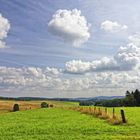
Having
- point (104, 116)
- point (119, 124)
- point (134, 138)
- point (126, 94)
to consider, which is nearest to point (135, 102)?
→ point (126, 94)

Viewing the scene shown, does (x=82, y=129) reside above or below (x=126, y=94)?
below

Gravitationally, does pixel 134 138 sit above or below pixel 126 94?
below

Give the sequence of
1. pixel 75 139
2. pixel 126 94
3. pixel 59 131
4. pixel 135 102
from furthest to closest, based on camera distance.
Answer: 1. pixel 126 94
2. pixel 135 102
3. pixel 59 131
4. pixel 75 139

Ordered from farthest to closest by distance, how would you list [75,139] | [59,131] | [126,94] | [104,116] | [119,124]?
[126,94]
[104,116]
[119,124]
[59,131]
[75,139]

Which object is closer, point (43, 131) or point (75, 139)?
point (75, 139)

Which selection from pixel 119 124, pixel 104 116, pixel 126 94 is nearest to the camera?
pixel 119 124

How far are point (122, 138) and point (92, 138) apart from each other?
81.1 inches

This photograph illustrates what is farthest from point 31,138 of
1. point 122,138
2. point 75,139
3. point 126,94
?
point 126,94

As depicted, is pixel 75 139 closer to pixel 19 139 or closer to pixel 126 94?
pixel 19 139

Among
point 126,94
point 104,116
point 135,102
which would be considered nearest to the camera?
point 104,116

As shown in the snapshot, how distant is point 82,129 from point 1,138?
7.91 meters

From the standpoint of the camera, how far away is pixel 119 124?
34.7 m

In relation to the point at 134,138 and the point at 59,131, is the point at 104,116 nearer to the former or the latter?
the point at 59,131

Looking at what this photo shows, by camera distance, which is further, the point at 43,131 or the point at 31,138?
the point at 43,131
